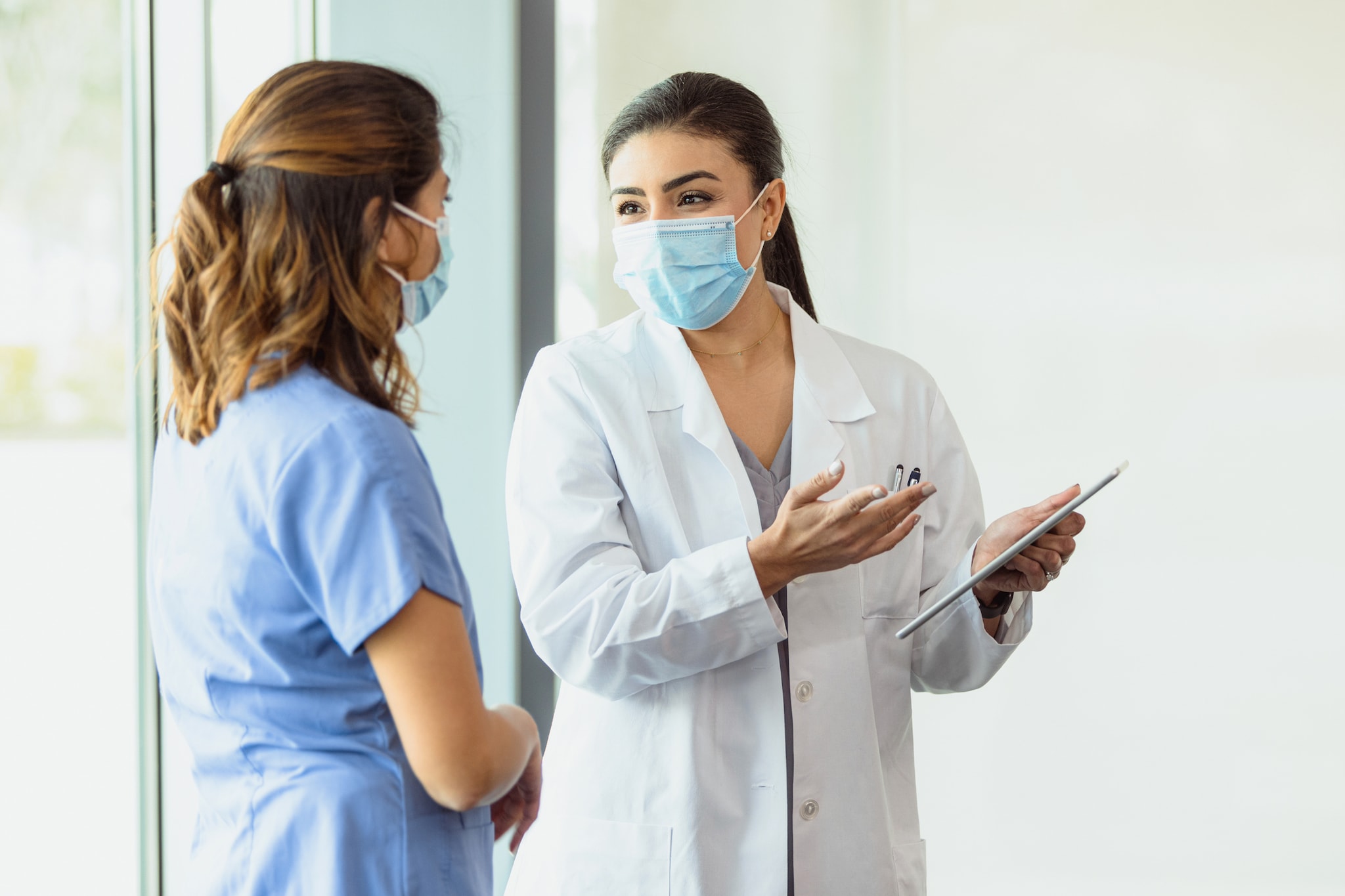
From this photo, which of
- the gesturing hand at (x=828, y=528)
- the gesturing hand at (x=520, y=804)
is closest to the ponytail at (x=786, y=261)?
the gesturing hand at (x=828, y=528)

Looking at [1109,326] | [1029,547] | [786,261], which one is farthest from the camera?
[1109,326]

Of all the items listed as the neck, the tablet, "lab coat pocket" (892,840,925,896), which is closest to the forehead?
the neck

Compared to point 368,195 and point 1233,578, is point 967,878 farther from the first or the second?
point 368,195

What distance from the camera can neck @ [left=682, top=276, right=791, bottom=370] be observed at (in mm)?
1510

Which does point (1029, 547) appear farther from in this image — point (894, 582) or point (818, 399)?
point (818, 399)

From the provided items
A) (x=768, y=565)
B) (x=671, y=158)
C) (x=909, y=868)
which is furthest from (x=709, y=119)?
(x=909, y=868)

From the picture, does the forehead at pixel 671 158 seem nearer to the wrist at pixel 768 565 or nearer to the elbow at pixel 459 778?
the wrist at pixel 768 565

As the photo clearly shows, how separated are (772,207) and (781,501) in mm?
429

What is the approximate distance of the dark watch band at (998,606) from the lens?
55.8 inches

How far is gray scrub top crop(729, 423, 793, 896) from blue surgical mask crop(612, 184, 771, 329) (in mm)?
184

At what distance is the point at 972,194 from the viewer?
2.40 m

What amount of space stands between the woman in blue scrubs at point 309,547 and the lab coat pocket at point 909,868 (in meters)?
0.62

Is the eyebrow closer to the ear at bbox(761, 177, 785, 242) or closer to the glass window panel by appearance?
the ear at bbox(761, 177, 785, 242)

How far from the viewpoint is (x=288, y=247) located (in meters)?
0.86
